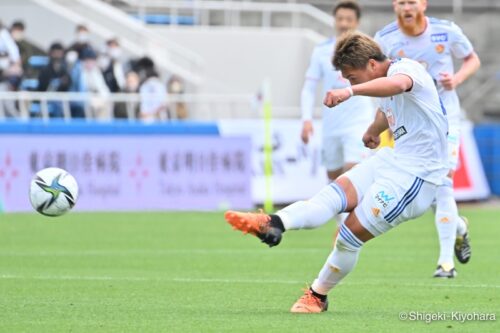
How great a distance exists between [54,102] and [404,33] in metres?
13.1

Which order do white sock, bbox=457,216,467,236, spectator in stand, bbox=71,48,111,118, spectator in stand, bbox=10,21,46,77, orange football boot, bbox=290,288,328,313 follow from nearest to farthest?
1. orange football boot, bbox=290,288,328,313
2. white sock, bbox=457,216,467,236
3. spectator in stand, bbox=71,48,111,118
4. spectator in stand, bbox=10,21,46,77

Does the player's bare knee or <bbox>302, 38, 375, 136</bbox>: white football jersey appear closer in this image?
the player's bare knee

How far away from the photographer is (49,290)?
10.2m

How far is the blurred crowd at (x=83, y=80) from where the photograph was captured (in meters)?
24.3

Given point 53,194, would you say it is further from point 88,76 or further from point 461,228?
point 88,76

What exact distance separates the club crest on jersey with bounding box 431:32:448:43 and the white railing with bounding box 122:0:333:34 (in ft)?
65.0

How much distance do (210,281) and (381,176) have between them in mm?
2672

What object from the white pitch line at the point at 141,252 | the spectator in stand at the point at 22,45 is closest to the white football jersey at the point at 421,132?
the white pitch line at the point at 141,252

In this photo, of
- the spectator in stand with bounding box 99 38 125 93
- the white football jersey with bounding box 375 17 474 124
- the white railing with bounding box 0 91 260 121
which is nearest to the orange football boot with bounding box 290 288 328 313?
the white football jersey with bounding box 375 17 474 124

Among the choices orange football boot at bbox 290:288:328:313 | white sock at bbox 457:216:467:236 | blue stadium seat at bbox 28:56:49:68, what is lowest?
blue stadium seat at bbox 28:56:49:68

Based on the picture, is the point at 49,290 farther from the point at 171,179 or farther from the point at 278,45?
the point at 278,45

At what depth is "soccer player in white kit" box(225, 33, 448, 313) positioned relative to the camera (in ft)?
28.0

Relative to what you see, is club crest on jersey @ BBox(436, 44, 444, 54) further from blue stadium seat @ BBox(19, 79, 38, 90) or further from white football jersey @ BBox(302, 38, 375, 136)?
blue stadium seat @ BBox(19, 79, 38, 90)

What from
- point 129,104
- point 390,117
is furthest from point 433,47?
point 129,104
